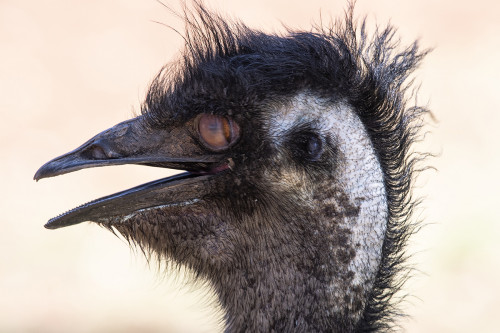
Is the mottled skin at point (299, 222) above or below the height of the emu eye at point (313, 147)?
below

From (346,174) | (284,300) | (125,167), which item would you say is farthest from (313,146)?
(125,167)

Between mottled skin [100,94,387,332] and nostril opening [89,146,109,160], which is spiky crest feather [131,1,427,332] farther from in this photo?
nostril opening [89,146,109,160]

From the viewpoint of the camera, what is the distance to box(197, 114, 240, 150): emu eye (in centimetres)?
300

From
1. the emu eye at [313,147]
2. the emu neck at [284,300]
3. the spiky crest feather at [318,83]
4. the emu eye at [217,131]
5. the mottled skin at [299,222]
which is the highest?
the spiky crest feather at [318,83]

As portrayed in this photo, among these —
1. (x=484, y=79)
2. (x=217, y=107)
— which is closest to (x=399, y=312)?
(x=217, y=107)

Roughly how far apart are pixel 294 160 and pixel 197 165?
324 mm

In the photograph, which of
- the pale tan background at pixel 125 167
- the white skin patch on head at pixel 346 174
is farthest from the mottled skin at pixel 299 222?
the pale tan background at pixel 125 167

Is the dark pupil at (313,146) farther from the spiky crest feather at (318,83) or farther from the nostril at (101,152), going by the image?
the nostril at (101,152)

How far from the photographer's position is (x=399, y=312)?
334 cm

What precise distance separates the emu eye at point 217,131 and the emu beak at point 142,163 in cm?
4

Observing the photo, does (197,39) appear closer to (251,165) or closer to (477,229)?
(251,165)

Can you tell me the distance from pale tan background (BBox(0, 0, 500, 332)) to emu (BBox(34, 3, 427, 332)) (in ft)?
1.48

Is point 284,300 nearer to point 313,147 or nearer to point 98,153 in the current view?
point 313,147

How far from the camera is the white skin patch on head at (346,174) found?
3025mm
